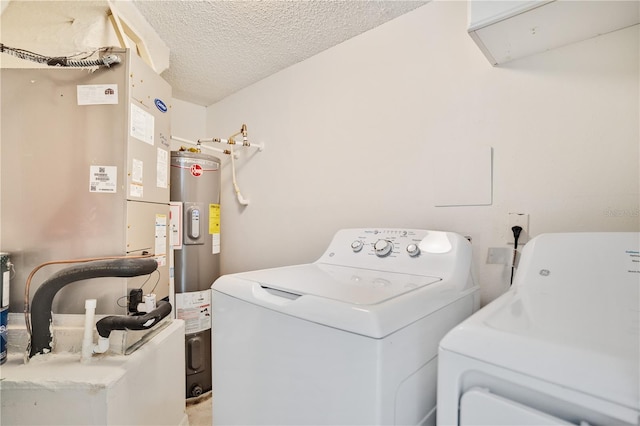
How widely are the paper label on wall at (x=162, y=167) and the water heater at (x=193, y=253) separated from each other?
0.37 metres

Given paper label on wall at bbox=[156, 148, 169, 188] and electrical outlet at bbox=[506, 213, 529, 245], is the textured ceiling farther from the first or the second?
electrical outlet at bbox=[506, 213, 529, 245]

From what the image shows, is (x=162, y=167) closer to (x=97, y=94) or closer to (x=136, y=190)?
(x=136, y=190)

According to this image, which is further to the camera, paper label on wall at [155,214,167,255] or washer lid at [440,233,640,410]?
paper label on wall at [155,214,167,255]

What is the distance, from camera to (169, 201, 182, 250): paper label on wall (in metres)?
1.88

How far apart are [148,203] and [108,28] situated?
865 mm

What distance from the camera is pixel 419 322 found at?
0.76 m

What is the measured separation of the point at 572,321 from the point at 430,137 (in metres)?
0.97

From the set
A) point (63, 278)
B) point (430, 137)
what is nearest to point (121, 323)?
point (63, 278)

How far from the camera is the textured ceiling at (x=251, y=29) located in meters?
1.48

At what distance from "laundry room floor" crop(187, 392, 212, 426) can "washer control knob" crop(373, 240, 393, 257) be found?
1470 millimetres

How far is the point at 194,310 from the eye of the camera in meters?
1.94

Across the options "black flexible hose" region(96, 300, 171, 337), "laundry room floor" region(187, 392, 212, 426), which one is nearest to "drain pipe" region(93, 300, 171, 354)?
"black flexible hose" region(96, 300, 171, 337)

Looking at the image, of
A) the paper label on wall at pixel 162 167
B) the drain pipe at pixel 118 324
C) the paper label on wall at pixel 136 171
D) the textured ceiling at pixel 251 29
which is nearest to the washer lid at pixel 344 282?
the drain pipe at pixel 118 324

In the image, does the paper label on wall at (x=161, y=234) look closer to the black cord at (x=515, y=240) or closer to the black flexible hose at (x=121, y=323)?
the black flexible hose at (x=121, y=323)
